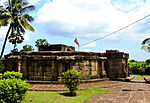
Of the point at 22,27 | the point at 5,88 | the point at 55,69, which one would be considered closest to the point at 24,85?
the point at 5,88

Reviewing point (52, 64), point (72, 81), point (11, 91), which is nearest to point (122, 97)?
point (72, 81)

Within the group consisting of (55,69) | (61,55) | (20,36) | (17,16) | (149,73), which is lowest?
(149,73)

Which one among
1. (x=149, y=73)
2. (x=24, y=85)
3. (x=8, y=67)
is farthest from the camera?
(x=149, y=73)

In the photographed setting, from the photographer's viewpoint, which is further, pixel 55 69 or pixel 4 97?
pixel 55 69

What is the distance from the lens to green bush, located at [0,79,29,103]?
410 centimetres

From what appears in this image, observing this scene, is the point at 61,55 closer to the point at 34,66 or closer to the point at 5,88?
the point at 34,66

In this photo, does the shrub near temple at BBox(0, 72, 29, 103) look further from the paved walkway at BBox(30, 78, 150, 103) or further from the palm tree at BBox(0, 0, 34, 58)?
the palm tree at BBox(0, 0, 34, 58)

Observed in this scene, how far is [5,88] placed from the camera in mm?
4125

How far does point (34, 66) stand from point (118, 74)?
29.0 ft

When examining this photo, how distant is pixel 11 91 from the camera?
165 inches

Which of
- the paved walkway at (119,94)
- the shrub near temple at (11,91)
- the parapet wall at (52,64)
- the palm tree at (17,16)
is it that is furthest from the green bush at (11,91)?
the palm tree at (17,16)

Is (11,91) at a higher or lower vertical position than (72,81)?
higher

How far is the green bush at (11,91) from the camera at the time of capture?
4.10 metres

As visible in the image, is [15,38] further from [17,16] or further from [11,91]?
[11,91]
